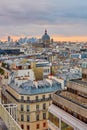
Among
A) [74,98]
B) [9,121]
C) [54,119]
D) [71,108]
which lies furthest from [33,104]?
[9,121]

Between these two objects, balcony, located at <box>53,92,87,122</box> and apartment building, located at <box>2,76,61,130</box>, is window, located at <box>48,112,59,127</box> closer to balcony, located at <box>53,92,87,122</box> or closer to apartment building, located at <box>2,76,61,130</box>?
balcony, located at <box>53,92,87,122</box>

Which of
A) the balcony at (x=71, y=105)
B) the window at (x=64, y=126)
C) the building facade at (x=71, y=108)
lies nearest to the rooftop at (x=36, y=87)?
the building facade at (x=71, y=108)

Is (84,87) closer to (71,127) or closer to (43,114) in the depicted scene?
(71,127)

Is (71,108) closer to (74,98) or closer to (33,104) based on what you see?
(74,98)

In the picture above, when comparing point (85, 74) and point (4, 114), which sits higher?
point (85, 74)

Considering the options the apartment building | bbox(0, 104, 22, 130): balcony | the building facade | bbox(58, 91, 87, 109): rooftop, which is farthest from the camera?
the apartment building

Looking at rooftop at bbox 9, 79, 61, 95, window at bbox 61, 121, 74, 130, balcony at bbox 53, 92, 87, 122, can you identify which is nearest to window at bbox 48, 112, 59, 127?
window at bbox 61, 121, 74, 130

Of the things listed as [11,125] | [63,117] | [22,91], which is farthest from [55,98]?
[22,91]

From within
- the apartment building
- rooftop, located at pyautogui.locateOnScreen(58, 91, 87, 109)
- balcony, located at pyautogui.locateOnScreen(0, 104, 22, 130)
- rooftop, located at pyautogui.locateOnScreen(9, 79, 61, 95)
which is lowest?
the apartment building

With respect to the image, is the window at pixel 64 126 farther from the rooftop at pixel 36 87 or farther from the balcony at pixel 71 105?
the rooftop at pixel 36 87

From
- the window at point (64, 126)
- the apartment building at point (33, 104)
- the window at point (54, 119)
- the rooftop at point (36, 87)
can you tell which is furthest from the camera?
the rooftop at point (36, 87)

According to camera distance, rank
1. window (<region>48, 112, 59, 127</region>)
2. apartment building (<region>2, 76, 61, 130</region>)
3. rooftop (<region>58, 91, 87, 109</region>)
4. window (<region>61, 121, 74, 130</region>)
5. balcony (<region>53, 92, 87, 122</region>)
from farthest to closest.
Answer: apartment building (<region>2, 76, 61, 130</region>) < window (<region>48, 112, 59, 127</region>) < window (<region>61, 121, 74, 130</region>) < rooftop (<region>58, 91, 87, 109</region>) < balcony (<region>53, 92, 87, 122</region>)
